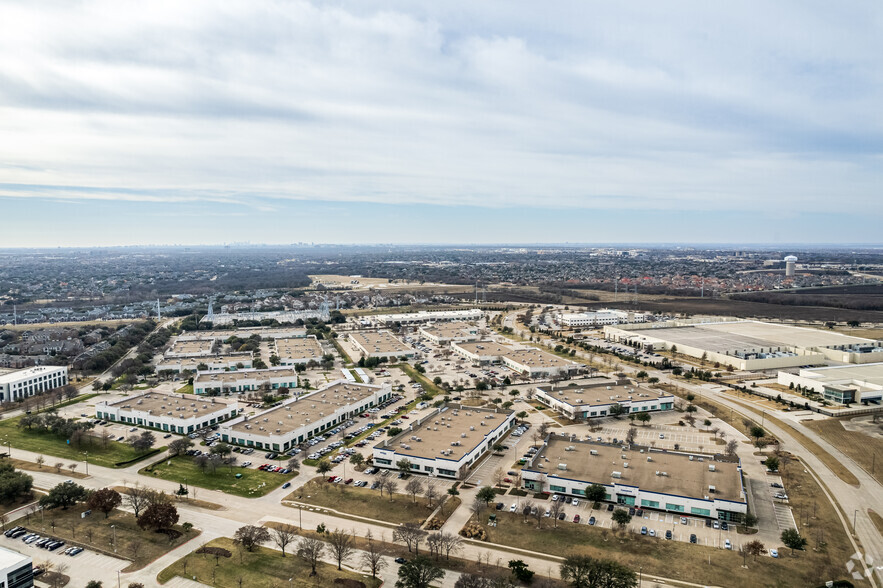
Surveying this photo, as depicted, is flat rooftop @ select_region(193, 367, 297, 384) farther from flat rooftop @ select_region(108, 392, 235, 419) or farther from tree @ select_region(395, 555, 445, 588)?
tree @ select_region(395, 555, 445, 588)

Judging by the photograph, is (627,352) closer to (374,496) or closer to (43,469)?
(374,496)

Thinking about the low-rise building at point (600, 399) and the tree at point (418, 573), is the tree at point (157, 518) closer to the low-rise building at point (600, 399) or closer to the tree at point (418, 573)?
the tree at point (418, 573)

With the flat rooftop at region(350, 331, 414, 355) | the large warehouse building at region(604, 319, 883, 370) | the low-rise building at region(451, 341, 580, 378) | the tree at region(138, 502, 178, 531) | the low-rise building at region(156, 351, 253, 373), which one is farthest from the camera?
the flat rooftop at region(350, 331, 414, 355)

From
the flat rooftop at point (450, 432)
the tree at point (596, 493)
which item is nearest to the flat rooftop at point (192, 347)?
the flat rooftop at point (450, 432)

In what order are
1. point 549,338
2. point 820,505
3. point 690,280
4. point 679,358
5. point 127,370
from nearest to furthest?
point 820,505 < point 127,370 < point 679,358 < point 549,338 < point 690,280

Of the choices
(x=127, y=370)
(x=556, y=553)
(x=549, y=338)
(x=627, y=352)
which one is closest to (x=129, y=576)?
(x=556, y=553)

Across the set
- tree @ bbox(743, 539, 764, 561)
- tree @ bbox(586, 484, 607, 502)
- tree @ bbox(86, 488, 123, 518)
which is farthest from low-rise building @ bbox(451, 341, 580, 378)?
tree @ bbox(86, 488, 123, 518)
